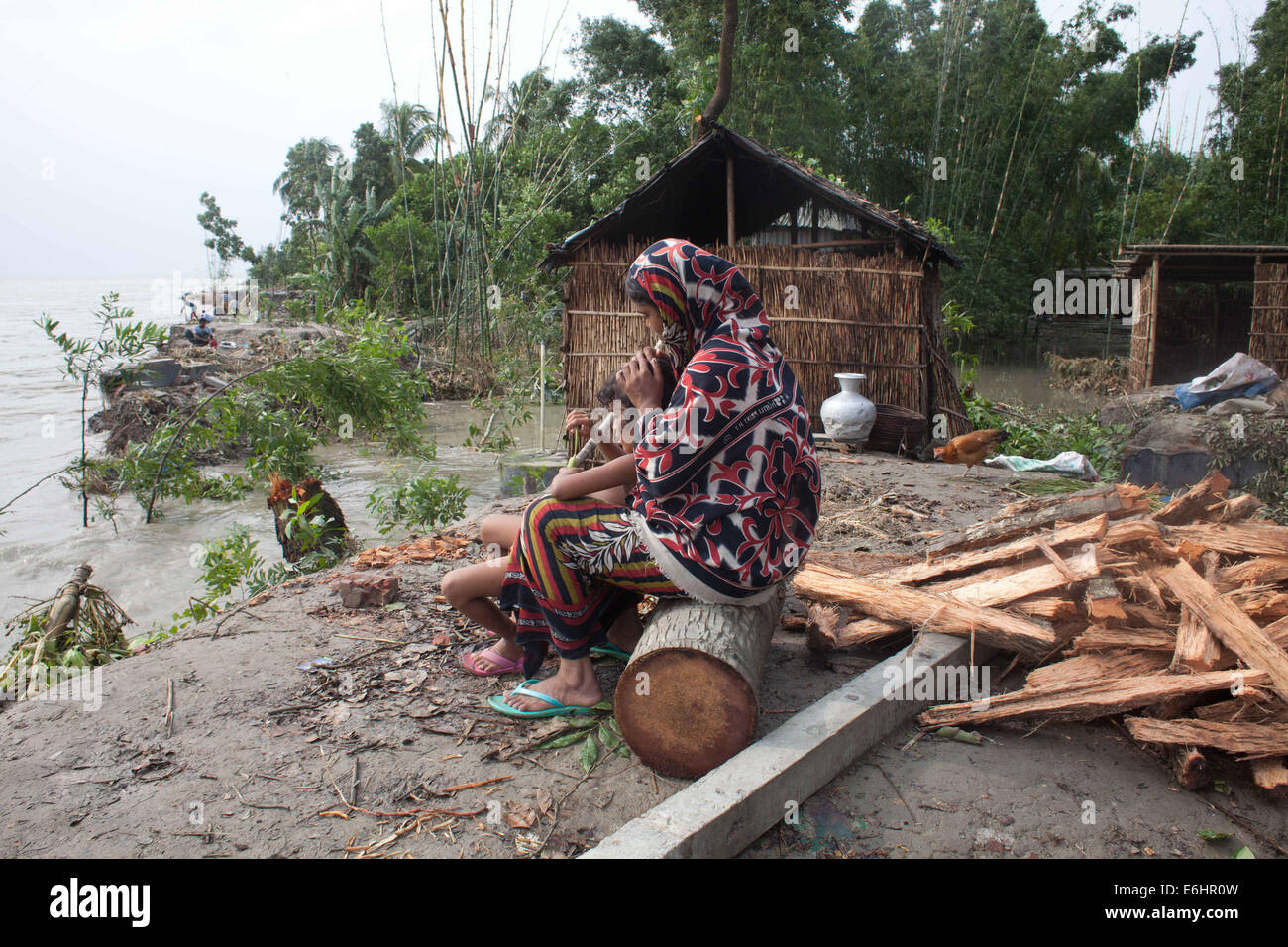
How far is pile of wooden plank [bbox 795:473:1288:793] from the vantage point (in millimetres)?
2598

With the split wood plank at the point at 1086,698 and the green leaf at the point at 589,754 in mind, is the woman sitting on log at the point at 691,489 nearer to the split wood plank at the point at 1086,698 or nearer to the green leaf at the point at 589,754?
the green leaf at the point at 589,754

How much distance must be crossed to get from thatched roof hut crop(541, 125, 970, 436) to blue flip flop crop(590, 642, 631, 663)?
6.29 metres

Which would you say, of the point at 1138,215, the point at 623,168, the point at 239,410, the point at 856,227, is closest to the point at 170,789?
the point at 239,410

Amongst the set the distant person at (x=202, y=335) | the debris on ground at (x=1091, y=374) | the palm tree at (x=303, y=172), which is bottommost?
the debris on ground at (x=1091, y=374)

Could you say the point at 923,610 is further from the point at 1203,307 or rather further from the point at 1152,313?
the point at 1203,307

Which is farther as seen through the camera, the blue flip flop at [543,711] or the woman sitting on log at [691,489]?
the blue flip flop at [543,711]

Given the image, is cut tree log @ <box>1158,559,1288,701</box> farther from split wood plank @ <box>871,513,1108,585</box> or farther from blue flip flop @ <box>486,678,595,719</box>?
blue flip flop @ <box>486,678,595,719</box>

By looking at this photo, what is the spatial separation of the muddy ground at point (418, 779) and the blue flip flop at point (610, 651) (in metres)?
0.06

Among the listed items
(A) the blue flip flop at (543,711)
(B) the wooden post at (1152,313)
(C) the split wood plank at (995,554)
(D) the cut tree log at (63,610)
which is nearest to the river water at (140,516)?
(D) the cut tree log at (63,610)

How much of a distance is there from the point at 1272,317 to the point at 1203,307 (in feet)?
21.5

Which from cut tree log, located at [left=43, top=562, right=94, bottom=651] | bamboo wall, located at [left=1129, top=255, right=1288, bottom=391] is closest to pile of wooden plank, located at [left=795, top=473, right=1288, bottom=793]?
cut tree log, located at [left=43, top=562, right=94, bottom=651]

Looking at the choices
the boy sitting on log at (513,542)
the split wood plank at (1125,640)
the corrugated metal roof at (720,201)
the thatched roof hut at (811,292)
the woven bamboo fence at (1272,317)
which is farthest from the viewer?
the woven bamboo fence at (1272,317)

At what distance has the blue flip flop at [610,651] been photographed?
345 cm

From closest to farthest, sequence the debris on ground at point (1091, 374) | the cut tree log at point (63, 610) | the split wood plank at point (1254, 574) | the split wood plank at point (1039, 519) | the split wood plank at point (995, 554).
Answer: the split wood plank at point (1254, 574) → the split wood plank at point (995, 554) → the split wood plank at point (1039, 519) → the cut tree log at point (63, 610) → the debris on ground at point (1091, 374)
